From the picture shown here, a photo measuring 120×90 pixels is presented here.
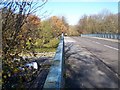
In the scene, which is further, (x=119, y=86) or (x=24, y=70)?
(x=119, y=86)

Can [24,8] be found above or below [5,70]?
above

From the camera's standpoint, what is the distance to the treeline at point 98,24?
3580 inches

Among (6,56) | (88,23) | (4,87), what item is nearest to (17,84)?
(4,87)

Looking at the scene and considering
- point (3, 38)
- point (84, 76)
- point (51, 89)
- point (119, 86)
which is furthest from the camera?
point (84, 76)

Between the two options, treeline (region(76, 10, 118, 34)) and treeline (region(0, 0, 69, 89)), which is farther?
treeline (region(76, 10, 118, 34))

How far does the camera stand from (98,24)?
10481 cm

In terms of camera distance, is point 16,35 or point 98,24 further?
point 98,24

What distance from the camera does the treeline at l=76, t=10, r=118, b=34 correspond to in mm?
90938

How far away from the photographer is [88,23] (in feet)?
384

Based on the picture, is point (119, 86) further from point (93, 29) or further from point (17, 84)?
point (93, 29)

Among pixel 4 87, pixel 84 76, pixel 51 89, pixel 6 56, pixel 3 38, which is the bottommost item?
pixel 84 76

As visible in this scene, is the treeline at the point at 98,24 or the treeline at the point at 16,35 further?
the treeline at the point at 98,24

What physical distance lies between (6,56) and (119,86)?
4035mm

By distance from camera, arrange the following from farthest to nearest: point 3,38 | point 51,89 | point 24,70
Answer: point 24,70 < point 3,38 < point 51,89
